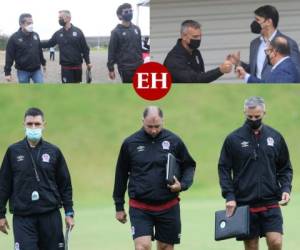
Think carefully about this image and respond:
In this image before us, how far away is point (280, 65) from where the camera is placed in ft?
37.2

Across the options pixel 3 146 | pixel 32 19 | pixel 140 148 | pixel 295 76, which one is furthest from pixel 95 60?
pixel 140 148

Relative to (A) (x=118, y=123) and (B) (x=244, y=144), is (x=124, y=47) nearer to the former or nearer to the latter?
(A) (x=118, y=123)

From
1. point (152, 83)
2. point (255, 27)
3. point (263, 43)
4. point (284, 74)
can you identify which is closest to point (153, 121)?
point (152, 83)

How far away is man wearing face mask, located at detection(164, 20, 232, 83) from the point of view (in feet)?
38.0

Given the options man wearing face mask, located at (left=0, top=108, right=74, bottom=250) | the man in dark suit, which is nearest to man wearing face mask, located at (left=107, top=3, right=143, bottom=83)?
the man in dark suit

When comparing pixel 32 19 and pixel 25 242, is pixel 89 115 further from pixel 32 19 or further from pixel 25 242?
pixel 25 242

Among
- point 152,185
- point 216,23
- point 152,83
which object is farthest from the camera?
point 216,23

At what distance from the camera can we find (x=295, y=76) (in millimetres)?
11375

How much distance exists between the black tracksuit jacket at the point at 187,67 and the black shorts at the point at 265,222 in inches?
134

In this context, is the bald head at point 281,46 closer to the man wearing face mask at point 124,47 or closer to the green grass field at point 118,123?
the green grass field at point 118,123

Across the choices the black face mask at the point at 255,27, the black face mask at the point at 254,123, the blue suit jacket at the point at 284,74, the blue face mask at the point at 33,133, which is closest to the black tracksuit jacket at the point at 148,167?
the black face mask at the point at 254,123

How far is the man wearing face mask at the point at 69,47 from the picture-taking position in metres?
12.0

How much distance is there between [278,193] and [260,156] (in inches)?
15.3

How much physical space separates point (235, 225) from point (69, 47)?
4.55 metres
